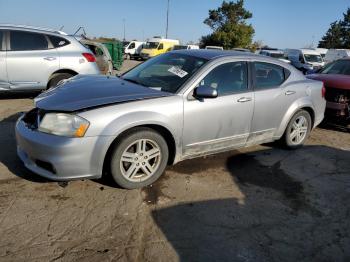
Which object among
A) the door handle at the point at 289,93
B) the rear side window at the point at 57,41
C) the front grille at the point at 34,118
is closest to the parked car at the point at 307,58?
the rear side window at the point at 57,41

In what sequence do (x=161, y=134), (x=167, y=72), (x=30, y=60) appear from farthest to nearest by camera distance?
1. (x=30, y=60)
2. (x=167, y=72)
3. (x=161, y=134)

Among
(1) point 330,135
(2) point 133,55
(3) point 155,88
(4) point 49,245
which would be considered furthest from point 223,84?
(2) point 133,55

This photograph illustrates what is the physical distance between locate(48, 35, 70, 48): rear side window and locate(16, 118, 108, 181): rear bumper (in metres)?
4.80

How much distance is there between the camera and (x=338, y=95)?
7.48m

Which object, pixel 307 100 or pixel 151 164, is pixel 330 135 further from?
pixel 151 164

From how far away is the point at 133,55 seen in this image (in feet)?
130

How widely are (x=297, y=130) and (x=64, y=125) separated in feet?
12.5

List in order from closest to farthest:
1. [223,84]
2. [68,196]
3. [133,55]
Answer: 1. [68,196]
2. [223,84]
3. [133,55]

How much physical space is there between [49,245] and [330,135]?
592 centimetres

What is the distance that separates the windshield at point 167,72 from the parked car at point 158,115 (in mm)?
14

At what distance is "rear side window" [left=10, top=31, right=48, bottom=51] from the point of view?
769 cm

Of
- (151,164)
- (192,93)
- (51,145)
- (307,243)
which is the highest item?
(192,93)

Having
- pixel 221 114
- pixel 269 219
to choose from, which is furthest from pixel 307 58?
pixel 269 219

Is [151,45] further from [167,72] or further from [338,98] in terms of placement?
[167,72]
